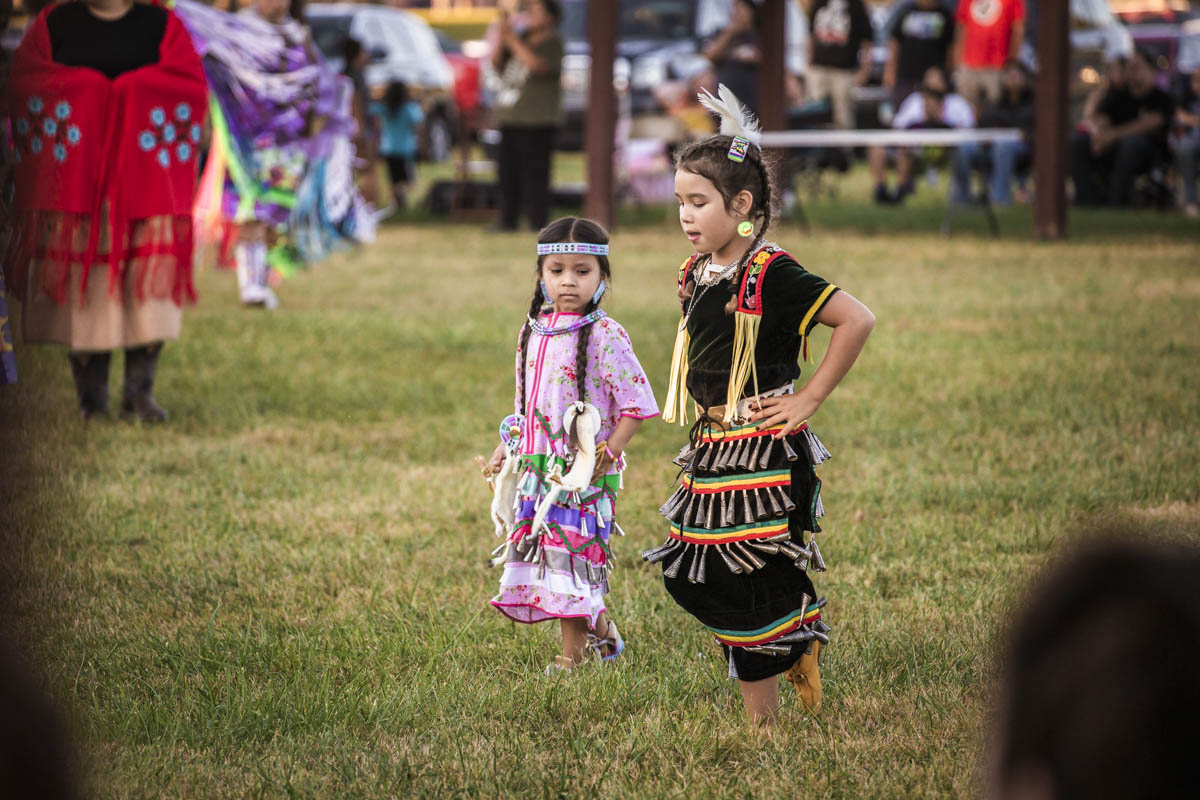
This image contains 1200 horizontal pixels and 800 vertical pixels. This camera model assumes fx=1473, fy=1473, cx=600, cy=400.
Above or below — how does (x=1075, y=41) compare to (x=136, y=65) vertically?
above

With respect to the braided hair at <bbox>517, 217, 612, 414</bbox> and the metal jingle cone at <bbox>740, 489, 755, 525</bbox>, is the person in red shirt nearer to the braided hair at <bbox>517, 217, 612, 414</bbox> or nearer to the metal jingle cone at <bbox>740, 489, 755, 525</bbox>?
the braided hair at <bbox>517, 217, 612, 414</bbox>

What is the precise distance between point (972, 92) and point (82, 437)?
1122 centimetres

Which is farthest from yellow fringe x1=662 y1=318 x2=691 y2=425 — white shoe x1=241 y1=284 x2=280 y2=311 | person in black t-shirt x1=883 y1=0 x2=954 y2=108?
person in black t-shirt x1=883 y1=0 x2=954 y2=108

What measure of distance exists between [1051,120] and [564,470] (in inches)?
407

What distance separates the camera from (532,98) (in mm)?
13500

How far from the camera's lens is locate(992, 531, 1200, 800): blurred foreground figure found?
40.0 inches

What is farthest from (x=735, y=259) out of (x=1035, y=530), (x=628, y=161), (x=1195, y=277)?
(x=628, y=161)

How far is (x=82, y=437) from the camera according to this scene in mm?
5746

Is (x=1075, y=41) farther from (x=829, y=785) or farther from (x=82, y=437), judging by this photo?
(x=829, y=785)

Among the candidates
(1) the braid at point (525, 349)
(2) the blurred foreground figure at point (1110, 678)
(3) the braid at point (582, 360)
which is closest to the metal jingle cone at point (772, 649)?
(3) the braid at point (582, 360)

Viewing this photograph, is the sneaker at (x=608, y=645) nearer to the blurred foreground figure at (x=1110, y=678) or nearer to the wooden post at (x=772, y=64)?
the blurred foreground figure at (x=1110, y=678)

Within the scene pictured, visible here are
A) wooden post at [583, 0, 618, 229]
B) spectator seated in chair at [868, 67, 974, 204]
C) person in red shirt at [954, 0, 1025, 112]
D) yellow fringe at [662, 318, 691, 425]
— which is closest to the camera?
yellow fringe at [662, 318, 691, 425]

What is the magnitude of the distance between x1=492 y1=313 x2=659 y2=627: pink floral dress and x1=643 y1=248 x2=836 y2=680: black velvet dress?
35cm

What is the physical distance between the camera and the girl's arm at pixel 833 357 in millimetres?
2779
